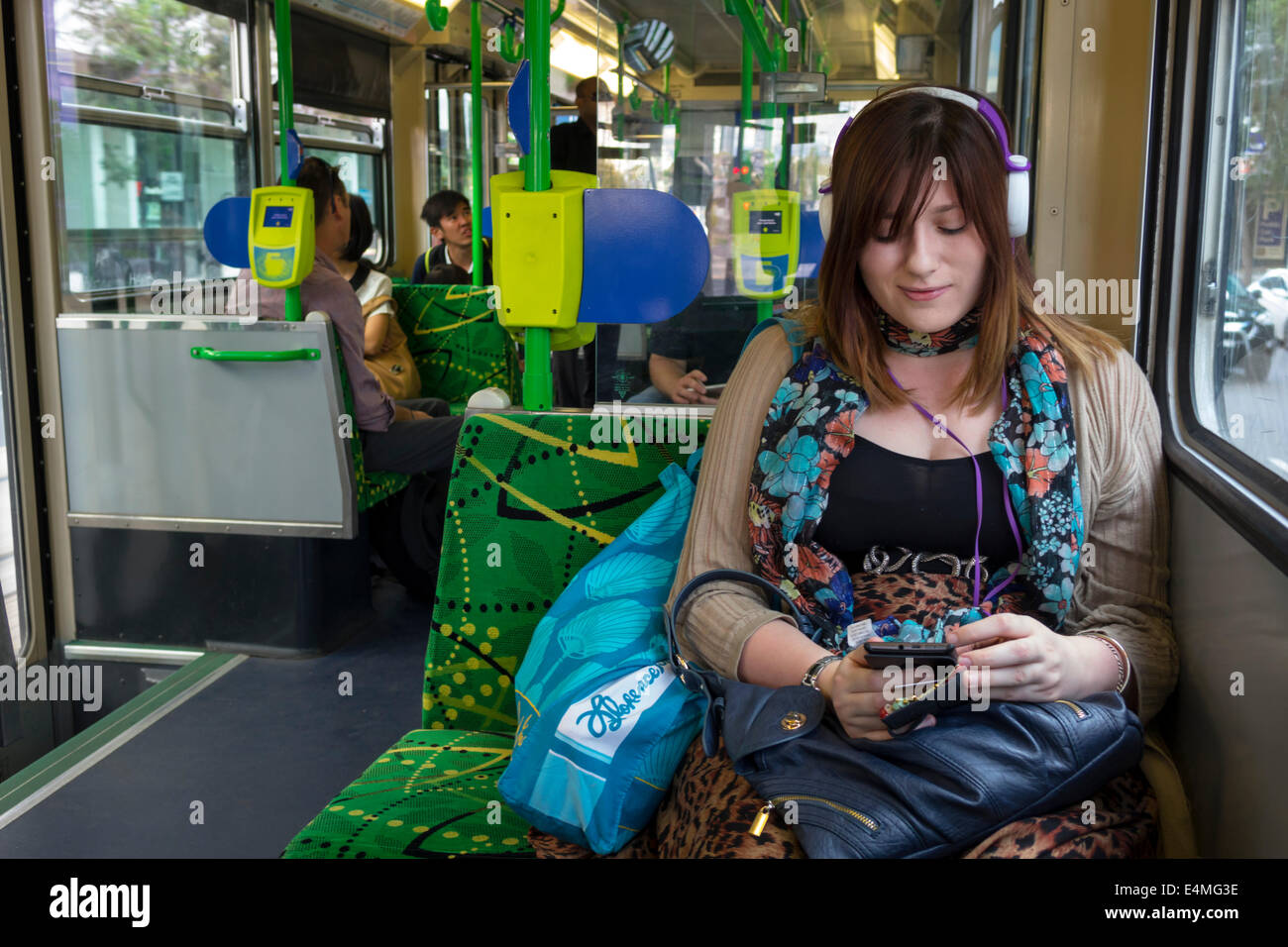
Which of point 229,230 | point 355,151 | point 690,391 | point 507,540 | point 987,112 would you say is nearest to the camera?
point 987,112

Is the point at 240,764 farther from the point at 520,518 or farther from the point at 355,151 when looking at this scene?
the point at 355,151

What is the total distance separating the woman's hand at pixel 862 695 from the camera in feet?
4.00

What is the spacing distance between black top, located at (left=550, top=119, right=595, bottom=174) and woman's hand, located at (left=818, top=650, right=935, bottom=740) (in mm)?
3444

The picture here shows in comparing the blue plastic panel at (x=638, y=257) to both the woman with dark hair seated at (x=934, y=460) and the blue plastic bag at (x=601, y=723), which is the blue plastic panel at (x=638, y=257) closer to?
the woman with dark hair seated at (x=934, y=460)

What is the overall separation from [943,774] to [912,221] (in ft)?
2.22

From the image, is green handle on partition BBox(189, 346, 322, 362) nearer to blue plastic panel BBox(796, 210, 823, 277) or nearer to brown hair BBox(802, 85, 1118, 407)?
blue plastic panel BBox(796, 210, 823, 277)

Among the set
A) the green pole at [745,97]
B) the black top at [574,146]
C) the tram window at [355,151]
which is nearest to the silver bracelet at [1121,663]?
the green pole at [745,97]

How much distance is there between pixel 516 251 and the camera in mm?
2016

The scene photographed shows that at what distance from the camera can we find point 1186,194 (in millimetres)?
1802

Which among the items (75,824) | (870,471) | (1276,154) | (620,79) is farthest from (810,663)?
(75,824)

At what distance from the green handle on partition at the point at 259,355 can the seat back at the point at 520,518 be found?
1.70m

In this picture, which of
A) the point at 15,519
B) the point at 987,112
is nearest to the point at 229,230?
the point at 15,519

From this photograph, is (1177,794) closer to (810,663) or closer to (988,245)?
(810,663)
